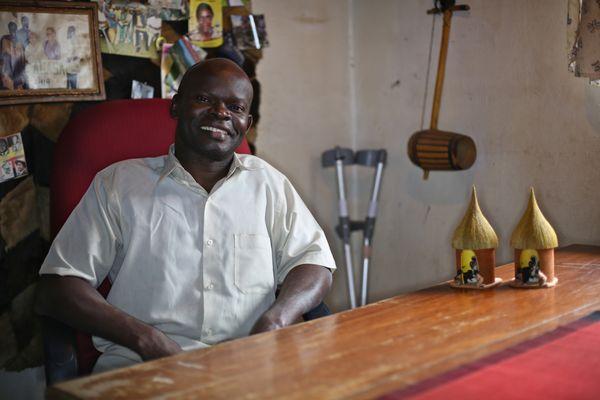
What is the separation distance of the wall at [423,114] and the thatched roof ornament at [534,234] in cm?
86

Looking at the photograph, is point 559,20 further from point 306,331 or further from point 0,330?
point 0,330

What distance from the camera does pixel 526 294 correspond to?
1649 millimetres

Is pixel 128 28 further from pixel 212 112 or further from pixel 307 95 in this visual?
pixel 307 95

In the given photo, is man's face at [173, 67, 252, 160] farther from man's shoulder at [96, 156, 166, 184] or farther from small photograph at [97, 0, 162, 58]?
small photograph at [97, 0, 162, 58]

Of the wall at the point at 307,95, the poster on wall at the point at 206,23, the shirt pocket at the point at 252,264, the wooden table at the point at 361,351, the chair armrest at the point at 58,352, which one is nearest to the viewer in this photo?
the wooden table at the point at 361,351

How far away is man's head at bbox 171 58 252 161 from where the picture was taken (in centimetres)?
190

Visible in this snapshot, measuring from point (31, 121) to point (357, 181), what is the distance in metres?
1.49

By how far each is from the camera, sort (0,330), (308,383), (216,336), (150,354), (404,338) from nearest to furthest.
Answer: (308,383), (404,338), (150,354), (216,336), (0,330)

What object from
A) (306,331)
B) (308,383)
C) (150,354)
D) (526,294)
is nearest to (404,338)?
(306,331)

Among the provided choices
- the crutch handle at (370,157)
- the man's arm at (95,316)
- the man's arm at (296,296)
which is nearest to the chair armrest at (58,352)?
the man's arm at (95,316)

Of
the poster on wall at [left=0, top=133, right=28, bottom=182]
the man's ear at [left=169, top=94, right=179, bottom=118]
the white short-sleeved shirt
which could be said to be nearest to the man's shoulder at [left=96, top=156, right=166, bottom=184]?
the white short-sleeved shirt

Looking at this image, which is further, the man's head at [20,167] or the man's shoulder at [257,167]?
the man's head at [20,167]

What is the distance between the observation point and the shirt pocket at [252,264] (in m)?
1.83

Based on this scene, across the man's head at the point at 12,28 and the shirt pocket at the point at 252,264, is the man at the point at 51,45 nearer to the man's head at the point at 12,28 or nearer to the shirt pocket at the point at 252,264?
the man's head at the point at 12,28
